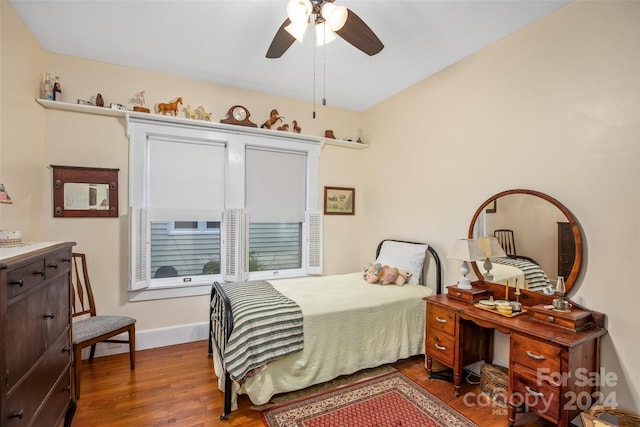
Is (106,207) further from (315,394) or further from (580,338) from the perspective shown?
(580,338)

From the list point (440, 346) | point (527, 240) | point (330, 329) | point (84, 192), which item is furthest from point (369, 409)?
point (84, 192)

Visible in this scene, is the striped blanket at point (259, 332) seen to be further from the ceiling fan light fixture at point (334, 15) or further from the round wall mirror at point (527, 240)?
the ceiling fan light fixture at point (334, 15)

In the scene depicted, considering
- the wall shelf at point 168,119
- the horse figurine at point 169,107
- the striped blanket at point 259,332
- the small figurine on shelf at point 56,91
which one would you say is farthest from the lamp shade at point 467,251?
the small figurine on shelf at point 56,91

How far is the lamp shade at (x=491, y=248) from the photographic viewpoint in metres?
2.49

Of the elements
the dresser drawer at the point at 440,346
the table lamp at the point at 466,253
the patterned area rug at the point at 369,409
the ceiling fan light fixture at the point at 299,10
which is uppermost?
the ceiling fan light fixture at the point at 299,10

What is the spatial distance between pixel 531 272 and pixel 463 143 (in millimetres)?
1270

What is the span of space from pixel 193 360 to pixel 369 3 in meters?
3.34

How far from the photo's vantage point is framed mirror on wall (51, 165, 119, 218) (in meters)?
2.75

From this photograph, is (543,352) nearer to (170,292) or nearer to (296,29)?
(296,29)

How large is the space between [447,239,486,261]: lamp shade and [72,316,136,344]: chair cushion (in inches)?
113

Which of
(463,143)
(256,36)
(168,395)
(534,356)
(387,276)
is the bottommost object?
(168,395)

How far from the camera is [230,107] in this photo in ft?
11.5

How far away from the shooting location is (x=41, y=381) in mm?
1437

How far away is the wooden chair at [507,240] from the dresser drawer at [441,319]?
0.70 m
